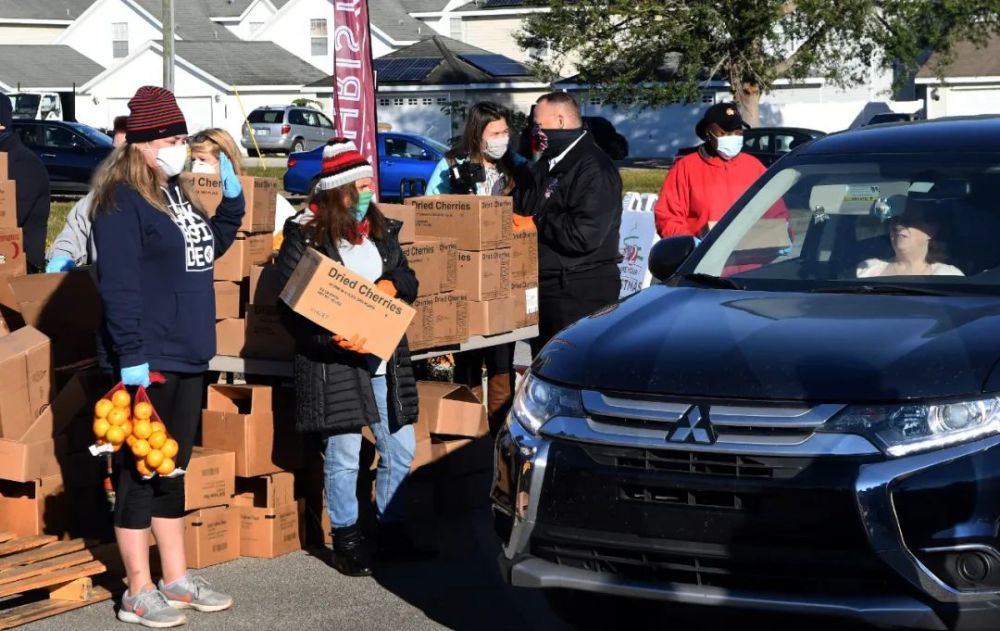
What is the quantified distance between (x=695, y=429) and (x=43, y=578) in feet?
9.97

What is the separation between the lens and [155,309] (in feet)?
19.4

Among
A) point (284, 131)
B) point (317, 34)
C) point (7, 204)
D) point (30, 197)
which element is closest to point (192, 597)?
point (7, 204)

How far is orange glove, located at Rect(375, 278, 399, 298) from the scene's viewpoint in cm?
659

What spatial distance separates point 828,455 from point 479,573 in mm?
2732

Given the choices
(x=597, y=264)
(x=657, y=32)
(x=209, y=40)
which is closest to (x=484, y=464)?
(x=597, y=264)

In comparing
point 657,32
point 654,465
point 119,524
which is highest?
point 657,32

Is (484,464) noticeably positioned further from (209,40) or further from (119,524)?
(209,40)

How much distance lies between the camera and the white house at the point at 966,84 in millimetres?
54406

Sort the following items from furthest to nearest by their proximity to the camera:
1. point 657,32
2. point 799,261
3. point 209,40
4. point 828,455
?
point 209,40, point 657,32, point 799,261, point 828,455

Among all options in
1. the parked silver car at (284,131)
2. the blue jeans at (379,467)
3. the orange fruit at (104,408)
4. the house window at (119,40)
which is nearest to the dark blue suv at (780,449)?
the blue jeans at (379,467)

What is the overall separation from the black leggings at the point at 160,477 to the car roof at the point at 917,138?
9.16 feet

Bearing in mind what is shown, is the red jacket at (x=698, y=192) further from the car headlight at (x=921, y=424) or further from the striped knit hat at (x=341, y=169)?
A: the car headlight at (x=921, y=424)

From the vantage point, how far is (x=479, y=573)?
6.83 m

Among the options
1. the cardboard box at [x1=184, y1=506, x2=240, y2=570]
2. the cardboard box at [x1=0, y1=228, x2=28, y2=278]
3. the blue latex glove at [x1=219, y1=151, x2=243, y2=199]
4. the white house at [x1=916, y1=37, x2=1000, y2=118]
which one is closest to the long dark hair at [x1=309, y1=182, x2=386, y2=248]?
the blue latex glove at [x1=219, y1=151, x2=243, y2=199]
